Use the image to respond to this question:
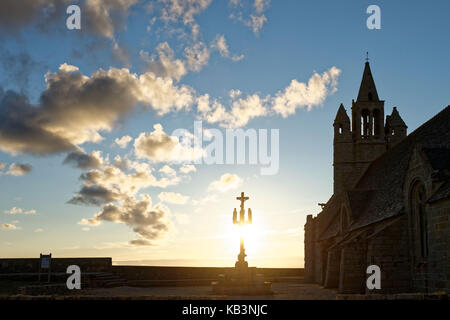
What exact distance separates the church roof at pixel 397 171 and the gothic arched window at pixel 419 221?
0.84 metres

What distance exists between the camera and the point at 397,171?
24938mm

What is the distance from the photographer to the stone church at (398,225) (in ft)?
54.9

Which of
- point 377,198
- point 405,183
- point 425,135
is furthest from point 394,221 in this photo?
point 425,135

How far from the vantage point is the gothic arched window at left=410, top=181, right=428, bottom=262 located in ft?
60.4

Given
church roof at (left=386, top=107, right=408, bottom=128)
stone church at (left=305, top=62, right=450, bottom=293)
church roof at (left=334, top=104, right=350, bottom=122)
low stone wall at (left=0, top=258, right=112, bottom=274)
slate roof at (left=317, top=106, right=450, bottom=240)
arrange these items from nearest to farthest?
1. stone church at (left=305, top=62, right=450, bottom=293)
2. slate roof at (left=317, top=106, right=450, bottom=240)
3. low stone wall at (left=0, top=258, right=112, bottom=274)
4. church roof at (left=386, top=107, right=408, bottom=128)
5. church roof at (left=334, top=104, right=350, bottom=122)

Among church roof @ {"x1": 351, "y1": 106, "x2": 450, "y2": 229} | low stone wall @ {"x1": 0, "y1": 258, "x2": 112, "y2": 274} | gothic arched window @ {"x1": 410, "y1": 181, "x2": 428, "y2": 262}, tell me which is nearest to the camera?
gothic arched window @ {"x1": 410, "y1": 181, "x2": 428, "y2": 262}

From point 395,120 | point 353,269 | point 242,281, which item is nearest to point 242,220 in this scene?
point 242,281

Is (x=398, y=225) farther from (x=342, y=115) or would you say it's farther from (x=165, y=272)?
(x=342, y=115)

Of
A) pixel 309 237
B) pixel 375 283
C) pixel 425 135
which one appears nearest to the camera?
pixel 375 283

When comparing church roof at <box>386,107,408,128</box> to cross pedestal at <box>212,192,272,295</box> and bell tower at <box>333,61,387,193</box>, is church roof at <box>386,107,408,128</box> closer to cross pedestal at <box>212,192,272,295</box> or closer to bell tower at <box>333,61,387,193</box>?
bell tower at <box>333,61,387,193</box>

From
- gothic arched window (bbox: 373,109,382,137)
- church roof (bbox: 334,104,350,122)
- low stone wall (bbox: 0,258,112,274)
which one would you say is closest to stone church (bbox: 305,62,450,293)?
gothic arched window (bbox: 373,109,382,137)

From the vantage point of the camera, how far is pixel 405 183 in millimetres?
19672

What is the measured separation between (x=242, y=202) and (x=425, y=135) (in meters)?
10.5
